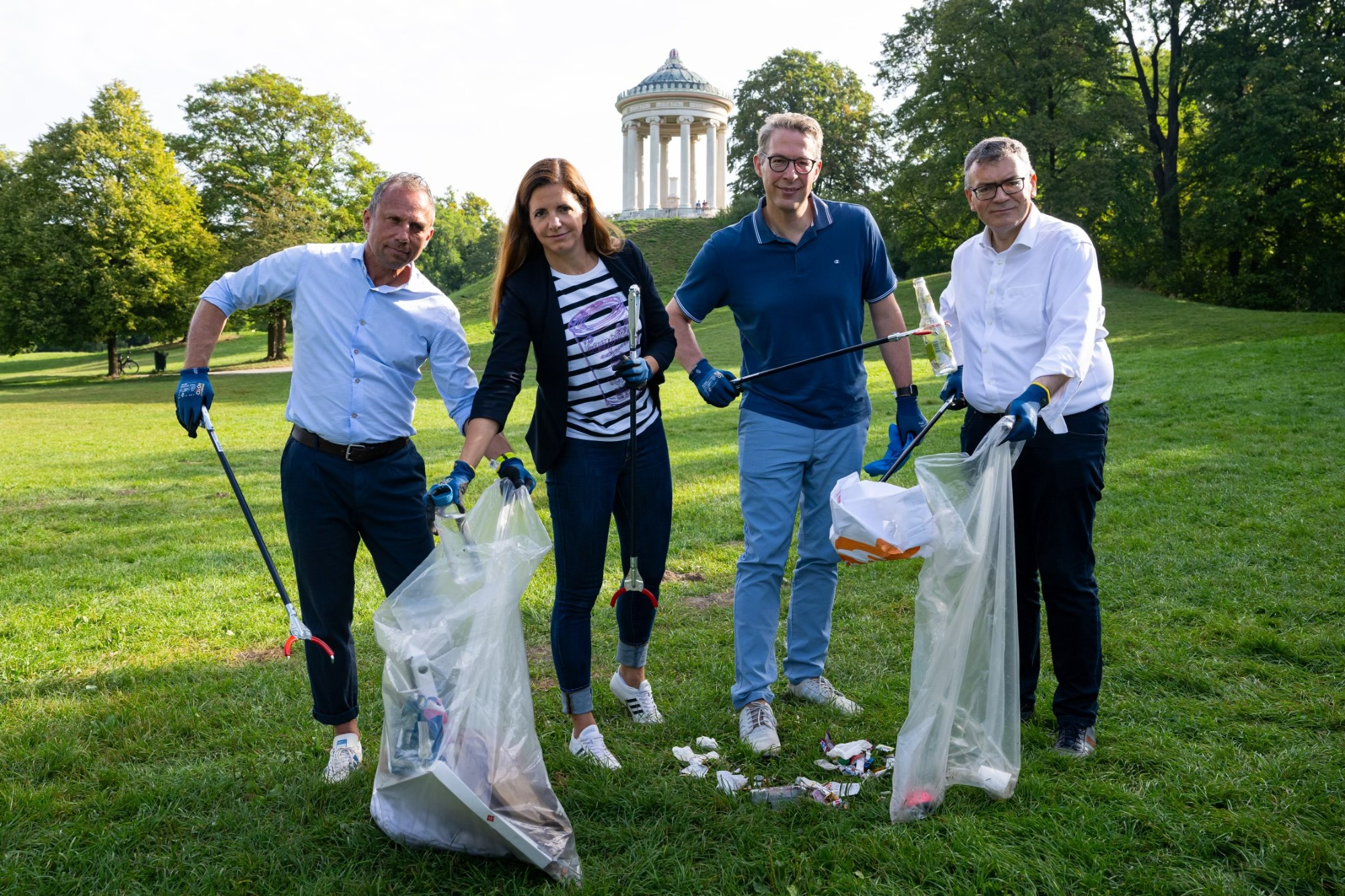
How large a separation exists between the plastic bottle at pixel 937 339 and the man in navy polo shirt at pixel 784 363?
0.15 metres

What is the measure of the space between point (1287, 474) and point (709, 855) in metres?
6.23

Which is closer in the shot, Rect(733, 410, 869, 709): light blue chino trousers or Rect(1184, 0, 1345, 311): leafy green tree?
Rect(733, 410, 869, 709): light blue chino trousers

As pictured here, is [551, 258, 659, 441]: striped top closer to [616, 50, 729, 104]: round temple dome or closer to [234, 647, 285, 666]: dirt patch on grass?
[234, 647, 285, 666]: dirt patch on grass

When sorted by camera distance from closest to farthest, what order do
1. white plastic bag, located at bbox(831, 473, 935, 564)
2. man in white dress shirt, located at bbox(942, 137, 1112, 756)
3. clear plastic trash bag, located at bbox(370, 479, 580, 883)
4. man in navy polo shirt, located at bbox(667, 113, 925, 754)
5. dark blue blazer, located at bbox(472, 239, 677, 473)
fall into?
clear plastic trash bag, located at bbox(370, 479, 580, 883), white plastic bag, located at bbox(831, 473, 935, 564), man in white dress shirt, located at bbox(942, 137, 1112, 756), dark blue blazer, located at bbox(472, 239, 677, 473), man in navy polo shirt, located at bbox(667, 113, 925, 754)

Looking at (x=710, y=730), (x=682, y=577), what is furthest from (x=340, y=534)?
(x=682, y=577)

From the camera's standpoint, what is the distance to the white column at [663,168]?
48.3 metres

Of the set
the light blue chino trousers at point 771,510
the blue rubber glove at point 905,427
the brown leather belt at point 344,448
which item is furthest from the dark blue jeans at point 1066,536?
the brown leather belt at point 344,448

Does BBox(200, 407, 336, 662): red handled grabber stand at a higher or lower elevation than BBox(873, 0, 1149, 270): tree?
lower

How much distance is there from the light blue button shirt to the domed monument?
4372 cm

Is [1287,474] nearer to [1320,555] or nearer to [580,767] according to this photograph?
[1320,555]

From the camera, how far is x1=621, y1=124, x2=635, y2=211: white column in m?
49.2

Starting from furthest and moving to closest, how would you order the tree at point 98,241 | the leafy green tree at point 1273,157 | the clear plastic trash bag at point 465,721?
the tree at point 98,241 → the leafy green tree at point 1273,157 → the clear plastic trash bag at point 465,721

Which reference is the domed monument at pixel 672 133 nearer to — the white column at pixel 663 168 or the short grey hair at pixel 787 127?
the white column at pixel 663 168

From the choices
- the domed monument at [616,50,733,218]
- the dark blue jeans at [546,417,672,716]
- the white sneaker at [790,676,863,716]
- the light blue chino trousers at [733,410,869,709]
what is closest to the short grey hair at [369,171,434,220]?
the dark blue jeans at [546,417,672,716]
